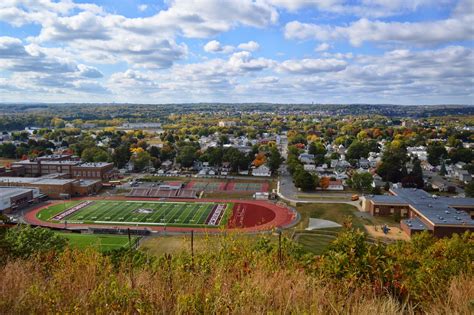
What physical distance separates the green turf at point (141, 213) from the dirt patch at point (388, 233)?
1092 cm

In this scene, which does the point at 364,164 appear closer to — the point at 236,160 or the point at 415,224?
the point at 236,160

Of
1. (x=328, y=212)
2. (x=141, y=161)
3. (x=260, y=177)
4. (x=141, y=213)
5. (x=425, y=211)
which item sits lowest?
(x=141, y=213)

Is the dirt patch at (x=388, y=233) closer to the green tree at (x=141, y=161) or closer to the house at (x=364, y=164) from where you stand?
the house at (x=364, y=164)

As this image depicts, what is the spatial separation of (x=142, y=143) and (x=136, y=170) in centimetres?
1573

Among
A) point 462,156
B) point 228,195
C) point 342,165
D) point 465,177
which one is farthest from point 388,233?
point 462,156

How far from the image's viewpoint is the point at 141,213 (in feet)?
102

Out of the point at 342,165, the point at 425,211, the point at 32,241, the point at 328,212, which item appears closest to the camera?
the point at 32,241

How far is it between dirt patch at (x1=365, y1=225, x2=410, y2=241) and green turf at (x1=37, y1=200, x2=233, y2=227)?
35.8ft

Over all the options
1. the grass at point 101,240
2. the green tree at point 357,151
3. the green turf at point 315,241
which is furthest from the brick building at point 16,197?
the green tree at point 357,151

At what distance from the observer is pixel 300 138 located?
76375 mm

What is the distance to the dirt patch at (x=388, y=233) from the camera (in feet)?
82.4

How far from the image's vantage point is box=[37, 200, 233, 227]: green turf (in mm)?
29016

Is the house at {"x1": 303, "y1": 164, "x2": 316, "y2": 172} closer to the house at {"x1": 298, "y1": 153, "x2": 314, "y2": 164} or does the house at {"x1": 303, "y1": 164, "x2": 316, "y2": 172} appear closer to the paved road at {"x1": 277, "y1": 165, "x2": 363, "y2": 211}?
the house at {"x1": 298, "y1": 153, "x2": 314, "y2": 164}

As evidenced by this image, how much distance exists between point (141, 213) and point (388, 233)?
19.5 meters
